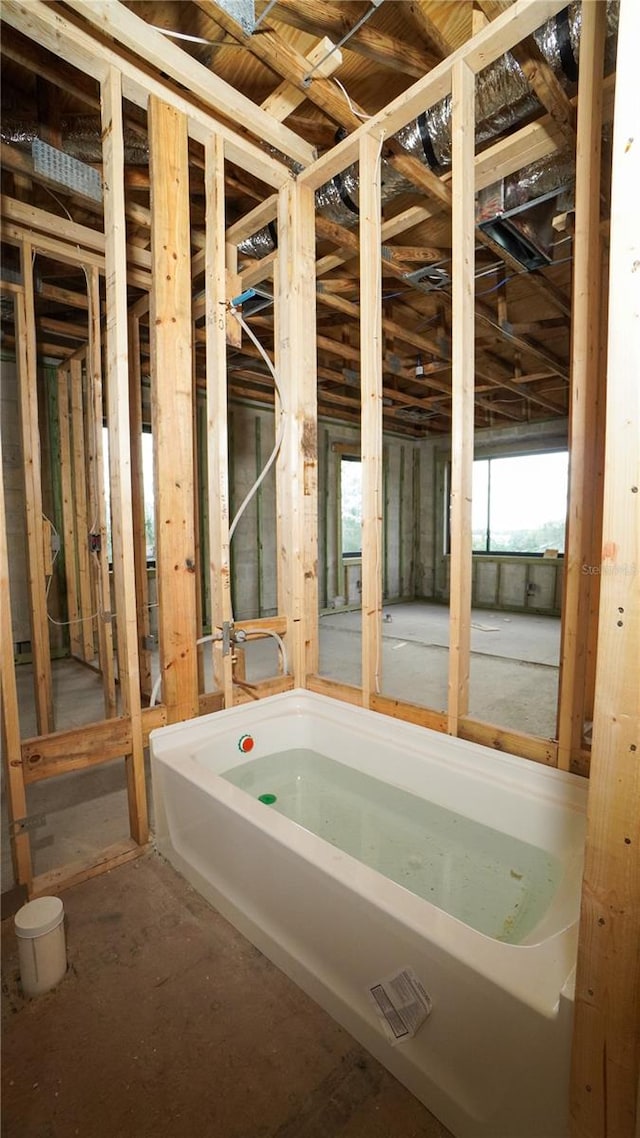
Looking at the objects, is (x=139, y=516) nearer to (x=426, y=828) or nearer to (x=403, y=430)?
(x=426, y=828)

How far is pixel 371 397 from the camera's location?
195 centimetres

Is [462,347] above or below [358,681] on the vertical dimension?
above

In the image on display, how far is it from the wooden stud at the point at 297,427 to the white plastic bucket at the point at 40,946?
1.27 metres

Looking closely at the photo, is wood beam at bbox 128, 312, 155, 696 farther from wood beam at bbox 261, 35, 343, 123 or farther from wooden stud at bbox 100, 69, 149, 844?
wood beam at bbox 261, 35, 343, 123

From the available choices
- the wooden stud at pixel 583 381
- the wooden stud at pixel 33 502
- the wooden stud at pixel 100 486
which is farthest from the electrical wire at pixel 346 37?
the wooden stud at pixel 33 502

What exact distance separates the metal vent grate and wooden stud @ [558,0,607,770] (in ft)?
6.32

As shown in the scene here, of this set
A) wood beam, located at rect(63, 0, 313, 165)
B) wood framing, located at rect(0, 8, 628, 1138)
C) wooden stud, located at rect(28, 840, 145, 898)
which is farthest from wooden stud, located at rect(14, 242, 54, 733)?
wood beam, located at rect(63, 0, 313, 165)

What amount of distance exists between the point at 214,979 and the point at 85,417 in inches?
149

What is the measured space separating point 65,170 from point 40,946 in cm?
282

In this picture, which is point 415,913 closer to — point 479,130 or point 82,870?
point 82,870

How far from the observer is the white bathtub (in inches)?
32.4

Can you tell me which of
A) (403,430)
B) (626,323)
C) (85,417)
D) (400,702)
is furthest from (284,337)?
(403,430)

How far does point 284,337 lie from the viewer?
2.22m

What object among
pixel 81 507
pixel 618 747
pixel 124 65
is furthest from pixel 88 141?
pixel 618 747
